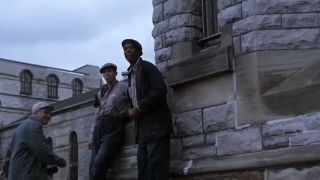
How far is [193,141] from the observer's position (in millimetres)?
8414

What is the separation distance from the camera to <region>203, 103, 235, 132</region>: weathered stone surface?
788 cm

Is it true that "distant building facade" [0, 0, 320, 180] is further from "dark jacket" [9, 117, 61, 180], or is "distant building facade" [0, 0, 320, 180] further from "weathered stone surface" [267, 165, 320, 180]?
"dark jacket" [9, 117, 61, 180]

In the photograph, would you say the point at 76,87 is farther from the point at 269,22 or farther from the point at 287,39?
the point at 287,39

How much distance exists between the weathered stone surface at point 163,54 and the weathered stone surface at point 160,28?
27 cm

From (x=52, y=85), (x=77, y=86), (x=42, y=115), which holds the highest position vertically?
(x=77, y=86)

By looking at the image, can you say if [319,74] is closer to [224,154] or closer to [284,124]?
[284,124]

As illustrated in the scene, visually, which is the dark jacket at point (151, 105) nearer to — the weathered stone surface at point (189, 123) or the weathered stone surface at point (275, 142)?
the weathered stone surface at point (189, 123)

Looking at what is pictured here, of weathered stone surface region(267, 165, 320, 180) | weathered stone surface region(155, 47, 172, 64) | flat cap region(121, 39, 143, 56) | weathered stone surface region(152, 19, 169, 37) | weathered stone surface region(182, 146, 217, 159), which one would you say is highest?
weathered stone surface region(152, 19, 169, 37)

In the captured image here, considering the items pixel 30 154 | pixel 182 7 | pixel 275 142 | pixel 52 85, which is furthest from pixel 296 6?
pixel 52 85

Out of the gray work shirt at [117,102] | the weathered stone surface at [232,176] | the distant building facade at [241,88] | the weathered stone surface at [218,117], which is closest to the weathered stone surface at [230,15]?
the distant building facade at [241,88]

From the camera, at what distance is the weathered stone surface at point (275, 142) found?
7098 millimetres

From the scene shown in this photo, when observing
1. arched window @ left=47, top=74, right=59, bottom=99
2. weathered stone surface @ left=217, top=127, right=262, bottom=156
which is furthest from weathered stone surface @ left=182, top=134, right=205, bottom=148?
arched window @ left=47, top=74, right=59, bottom=99

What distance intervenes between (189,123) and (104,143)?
133 cm

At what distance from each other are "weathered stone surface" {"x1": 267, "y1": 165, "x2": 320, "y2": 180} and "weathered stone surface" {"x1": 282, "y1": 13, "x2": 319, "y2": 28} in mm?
1782
